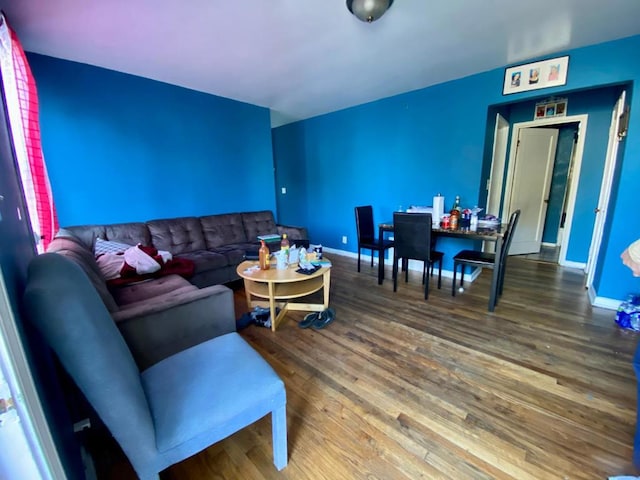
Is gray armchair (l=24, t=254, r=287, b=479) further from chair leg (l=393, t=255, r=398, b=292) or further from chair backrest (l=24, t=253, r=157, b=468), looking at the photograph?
chair leg (l=393, t=255, r=398, b=292)

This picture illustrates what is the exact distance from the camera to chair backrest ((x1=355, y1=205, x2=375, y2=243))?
12.2 feet

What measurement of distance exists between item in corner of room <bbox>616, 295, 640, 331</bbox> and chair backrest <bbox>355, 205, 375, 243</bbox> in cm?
250

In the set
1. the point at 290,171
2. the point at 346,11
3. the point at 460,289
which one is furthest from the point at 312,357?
the point at 290,171

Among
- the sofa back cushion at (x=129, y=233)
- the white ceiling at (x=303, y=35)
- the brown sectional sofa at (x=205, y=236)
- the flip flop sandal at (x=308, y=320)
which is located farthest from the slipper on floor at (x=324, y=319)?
the white ceiling at (x=303, y=35)

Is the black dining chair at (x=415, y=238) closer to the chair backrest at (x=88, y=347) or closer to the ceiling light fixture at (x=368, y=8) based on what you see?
the ceiling light fixture at (x=368, y=8)

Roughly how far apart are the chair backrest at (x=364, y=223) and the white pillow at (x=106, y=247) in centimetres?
273

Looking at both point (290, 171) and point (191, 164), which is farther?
point (290, 171)

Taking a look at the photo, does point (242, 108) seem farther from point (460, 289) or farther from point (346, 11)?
point (460, 289)

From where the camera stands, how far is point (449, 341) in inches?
82.4

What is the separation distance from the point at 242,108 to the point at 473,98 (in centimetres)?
299

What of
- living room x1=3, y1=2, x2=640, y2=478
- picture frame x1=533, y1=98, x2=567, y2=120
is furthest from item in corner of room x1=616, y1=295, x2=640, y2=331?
picture frame x1=533, y1=98, x2=567, y2=120

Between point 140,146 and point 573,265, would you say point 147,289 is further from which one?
point 573,265

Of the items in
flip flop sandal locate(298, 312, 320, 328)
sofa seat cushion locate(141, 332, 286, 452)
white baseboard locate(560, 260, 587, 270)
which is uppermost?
sofa seat cushion locate(141, 332, 286, 452)

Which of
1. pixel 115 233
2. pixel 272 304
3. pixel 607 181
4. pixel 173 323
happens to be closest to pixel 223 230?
pixel 115 233
